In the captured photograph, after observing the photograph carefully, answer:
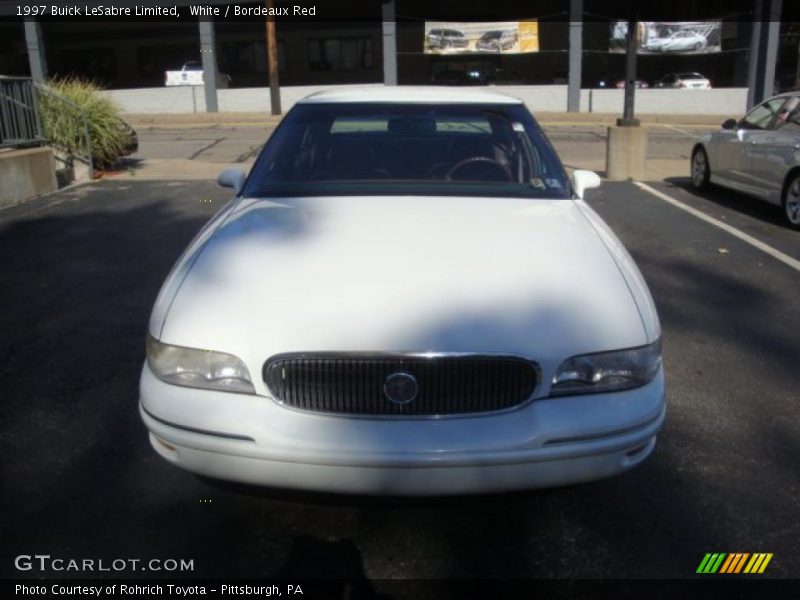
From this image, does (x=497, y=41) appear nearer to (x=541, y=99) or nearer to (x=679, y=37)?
(x=541, y=99)

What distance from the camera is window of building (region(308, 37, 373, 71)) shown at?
1467 inches

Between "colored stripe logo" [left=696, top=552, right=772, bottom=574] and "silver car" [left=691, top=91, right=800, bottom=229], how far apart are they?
21.3ft

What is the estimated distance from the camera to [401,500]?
249cm

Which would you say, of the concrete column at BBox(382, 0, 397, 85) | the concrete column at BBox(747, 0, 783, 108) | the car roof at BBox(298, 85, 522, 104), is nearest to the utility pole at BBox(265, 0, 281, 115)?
the concrete column at BBox(382, 0, 397, 85)

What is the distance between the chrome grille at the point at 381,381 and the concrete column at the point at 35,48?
31.3 metres

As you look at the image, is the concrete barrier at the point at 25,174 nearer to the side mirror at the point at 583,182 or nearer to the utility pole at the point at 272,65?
the side mirror at the point at 583,182

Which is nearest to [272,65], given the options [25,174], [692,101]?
[692,101]

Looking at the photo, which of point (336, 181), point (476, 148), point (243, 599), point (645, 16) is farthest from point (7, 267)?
point (645, 16)

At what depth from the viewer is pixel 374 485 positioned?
2430 millimetres

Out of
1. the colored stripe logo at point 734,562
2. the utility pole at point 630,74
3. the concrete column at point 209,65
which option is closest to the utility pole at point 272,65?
the concrete column at point 209,65

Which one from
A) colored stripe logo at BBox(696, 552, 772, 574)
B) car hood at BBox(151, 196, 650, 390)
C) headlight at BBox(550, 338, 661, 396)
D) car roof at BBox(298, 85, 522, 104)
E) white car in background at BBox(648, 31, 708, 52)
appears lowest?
colored stripe logo at BBox(696, 552, 772, 574)

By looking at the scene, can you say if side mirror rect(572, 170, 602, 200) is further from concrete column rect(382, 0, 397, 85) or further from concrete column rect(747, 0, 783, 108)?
concrete column rect(747, 0, 783, 108)

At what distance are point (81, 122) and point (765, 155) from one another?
387 inches

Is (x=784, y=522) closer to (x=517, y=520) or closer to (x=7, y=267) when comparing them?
(x=517, y=520)
